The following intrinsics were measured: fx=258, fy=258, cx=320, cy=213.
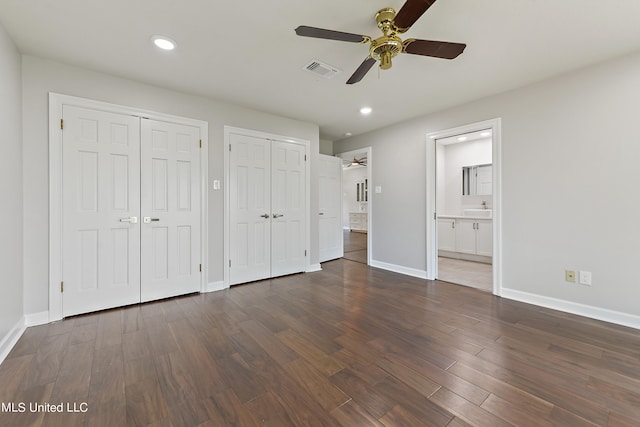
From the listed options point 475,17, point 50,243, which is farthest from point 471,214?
point 50,243

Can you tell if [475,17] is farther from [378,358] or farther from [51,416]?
[51,416]

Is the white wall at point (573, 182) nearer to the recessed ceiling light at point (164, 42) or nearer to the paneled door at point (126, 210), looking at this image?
the recessed ceiling light at point (164, 42)

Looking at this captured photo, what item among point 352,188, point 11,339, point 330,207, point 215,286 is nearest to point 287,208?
point 330,207

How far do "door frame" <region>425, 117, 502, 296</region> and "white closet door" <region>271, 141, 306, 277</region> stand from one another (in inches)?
77.5

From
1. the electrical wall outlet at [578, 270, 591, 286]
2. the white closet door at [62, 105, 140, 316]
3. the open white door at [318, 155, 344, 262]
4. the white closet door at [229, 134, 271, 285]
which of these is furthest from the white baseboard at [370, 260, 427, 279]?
the white closet door at [62, 105, 140, 316]

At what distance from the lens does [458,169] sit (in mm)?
5898

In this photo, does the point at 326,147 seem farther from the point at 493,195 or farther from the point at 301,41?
the point at 301,41

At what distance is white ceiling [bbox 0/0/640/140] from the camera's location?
1.82m

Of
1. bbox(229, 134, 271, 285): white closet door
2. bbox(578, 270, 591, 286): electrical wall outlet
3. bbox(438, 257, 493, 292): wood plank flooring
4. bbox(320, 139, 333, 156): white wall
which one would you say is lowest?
bbox(438, 257, 493, 292): wood plank flooring

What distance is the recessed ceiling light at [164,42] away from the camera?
215 centimetres

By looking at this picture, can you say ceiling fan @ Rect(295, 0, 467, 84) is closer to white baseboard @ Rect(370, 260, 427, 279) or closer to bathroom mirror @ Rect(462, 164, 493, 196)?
white baseboard @ Rect(370, 260, 427, 279)

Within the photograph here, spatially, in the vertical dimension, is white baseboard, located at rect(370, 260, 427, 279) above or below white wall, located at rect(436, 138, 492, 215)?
below

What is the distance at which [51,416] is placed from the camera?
4.48 feet

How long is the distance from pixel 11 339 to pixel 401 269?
4.45m
